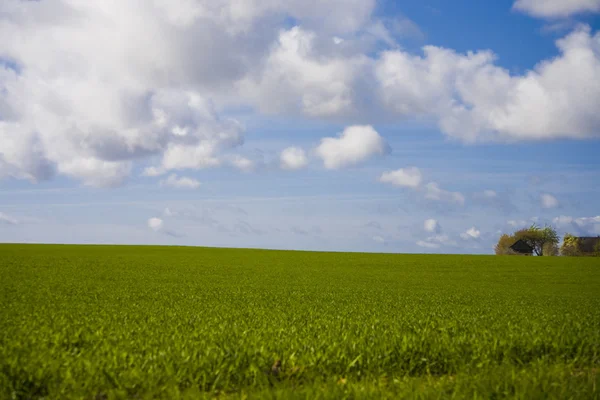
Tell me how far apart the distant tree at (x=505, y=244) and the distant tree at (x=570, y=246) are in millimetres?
10396

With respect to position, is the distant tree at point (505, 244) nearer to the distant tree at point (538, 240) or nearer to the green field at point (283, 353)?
the distant tree at point (538, 240)

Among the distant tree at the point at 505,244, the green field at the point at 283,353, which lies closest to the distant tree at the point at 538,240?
the distant tree at the point at 505,244

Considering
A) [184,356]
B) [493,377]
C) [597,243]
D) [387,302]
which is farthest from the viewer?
[597,243]

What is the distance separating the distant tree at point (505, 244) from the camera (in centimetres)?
11744

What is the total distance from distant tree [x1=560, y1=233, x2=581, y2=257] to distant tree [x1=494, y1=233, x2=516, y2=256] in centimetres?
1040

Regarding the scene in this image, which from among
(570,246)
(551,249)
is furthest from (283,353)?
(551,249)

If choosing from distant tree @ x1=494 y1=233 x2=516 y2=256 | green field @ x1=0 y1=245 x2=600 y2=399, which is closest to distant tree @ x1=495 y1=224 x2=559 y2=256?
distant tree @ x1=494 y1=233 x2=516 y2=256

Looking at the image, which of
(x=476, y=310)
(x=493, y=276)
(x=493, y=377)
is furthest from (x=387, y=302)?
(x=493, y=276)

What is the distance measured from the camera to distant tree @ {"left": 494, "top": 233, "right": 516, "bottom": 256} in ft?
385

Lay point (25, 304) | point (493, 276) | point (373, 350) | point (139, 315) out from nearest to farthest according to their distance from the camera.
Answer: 1. point (373, 350)
2. point (139, 315)
3. point (25, 304)
4. point (493, 276)

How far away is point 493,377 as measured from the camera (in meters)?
7.88

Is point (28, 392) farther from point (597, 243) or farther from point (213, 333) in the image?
point (597, 243)

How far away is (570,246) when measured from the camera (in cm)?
10975

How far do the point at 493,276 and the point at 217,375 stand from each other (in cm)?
3774
